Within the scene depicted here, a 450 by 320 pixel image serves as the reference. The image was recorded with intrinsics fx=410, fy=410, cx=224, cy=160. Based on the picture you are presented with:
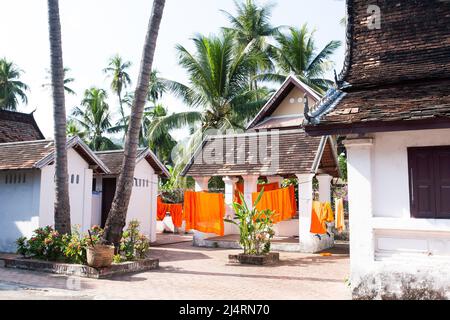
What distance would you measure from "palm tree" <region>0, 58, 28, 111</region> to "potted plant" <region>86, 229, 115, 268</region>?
1269 inches

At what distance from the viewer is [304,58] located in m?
25.8

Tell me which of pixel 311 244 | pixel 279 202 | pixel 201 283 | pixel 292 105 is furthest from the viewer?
pixel 292 105

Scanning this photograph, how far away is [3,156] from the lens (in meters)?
14.2

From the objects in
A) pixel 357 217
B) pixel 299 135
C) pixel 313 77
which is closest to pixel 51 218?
pixel 299 135

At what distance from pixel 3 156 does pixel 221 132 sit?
10727 mm

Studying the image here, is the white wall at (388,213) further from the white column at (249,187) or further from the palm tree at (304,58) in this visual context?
the palm tree at (304,58)

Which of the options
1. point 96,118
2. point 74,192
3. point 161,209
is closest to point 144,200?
point 74,192

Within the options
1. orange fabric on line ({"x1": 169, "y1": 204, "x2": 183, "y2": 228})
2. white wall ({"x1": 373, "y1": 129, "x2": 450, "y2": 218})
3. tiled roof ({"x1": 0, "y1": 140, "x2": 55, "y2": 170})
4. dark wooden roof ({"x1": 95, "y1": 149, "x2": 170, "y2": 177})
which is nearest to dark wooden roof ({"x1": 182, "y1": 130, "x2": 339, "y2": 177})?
dark wooden roof ({"x1": 95, "y1": 149, "x2": 170, "y2": 177})

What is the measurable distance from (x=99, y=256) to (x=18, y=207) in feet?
19.1

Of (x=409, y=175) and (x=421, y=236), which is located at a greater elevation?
(x=409, y=175)

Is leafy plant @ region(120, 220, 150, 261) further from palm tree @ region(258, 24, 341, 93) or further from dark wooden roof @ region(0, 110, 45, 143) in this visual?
palm tree @ region(258, 24, 341, 93)

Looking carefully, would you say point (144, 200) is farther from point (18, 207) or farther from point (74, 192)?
point (18, 207)

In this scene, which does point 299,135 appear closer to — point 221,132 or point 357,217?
point 221,132

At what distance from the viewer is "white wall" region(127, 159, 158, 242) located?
16.9 m
